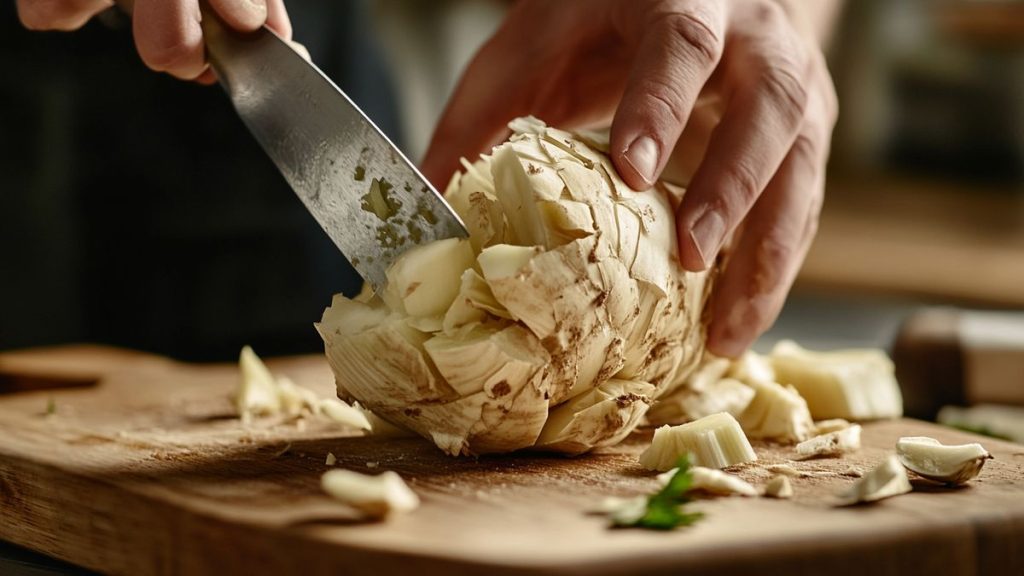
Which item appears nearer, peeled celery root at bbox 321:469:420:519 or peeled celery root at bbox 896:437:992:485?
peeled celery root at bbox 321:469:420:519

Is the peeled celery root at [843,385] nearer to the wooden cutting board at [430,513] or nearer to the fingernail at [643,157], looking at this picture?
the wooden cutting board at [430,513]

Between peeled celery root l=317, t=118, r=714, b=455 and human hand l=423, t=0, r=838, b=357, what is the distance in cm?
8

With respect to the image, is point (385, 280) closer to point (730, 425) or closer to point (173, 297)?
point (730, 425)

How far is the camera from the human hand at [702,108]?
154 centimetres

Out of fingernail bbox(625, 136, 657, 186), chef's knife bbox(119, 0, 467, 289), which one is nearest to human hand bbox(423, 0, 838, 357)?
fingernail bbox(625, 136, 657, 186)

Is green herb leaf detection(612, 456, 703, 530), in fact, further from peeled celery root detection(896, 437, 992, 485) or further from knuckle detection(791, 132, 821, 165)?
knuckle detection(791, 132, 821, 165)

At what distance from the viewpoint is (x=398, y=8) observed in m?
4.64

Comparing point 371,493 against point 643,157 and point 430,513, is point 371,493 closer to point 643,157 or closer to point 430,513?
point 430,513

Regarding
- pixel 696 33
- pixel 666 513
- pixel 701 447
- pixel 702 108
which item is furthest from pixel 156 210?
pixel 666 513

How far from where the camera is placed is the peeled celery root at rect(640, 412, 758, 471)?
1430 millimetres

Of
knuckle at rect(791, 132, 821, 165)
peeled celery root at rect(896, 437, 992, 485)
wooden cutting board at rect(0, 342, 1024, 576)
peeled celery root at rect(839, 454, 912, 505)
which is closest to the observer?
wooden cutting board at rect(0, 342, 1024, 576)

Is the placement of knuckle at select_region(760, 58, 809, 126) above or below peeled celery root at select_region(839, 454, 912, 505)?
above

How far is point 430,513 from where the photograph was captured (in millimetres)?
1181

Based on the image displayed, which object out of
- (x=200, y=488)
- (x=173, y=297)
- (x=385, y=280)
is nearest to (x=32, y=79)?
(x=173, y=297)
